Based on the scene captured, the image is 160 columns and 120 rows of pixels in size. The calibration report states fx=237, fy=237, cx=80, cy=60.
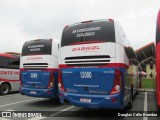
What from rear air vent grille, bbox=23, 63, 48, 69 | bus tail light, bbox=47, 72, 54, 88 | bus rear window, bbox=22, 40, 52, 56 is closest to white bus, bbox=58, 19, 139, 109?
bus tail light, bbox=47, 72, 54, 88

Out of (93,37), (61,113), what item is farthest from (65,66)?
(61,113)

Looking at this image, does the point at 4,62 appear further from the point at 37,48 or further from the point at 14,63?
the point at 37,48

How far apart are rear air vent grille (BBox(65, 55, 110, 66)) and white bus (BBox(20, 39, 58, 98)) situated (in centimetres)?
250

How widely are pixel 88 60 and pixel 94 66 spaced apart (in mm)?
297

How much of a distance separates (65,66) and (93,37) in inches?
55.4

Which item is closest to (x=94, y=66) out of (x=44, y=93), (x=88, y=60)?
(x=88, y=60)

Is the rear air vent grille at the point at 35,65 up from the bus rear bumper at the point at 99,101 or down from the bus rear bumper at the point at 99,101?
up

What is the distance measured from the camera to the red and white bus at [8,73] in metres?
15.8

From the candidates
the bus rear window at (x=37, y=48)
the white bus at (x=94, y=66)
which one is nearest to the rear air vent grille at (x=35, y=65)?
the bus rear window at (x=37, y=48)

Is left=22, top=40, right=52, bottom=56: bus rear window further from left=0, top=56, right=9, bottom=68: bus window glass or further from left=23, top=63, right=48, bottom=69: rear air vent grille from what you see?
left=0, top=56, right=9, bottom=68: bus window glass

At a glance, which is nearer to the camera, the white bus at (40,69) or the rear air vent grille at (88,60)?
the rear air vent grille at (88,60)

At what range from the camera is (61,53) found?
831 cm

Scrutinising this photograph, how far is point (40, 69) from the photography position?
34.5ft

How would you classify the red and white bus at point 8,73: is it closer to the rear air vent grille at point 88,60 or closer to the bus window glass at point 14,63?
the bus window glass at point 14,63
